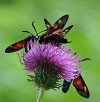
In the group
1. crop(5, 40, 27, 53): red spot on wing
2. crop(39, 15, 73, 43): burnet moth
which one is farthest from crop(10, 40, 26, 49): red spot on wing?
crop(39, 15, 73, 43): burnet moth

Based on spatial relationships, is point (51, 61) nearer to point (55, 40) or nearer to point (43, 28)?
point (55, 40)

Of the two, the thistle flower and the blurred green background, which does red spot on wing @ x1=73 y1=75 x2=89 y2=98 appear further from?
the blurred green background

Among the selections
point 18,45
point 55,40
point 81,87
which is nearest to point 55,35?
point 55,40

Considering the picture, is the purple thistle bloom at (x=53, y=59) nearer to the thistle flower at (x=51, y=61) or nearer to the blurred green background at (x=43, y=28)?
the thistle flower at (x=51, y=61)

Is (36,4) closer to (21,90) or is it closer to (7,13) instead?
(7,13)

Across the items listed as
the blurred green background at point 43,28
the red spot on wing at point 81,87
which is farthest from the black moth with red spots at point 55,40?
the blurred green background at point 43,28

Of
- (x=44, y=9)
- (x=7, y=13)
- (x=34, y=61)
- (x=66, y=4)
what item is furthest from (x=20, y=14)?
(x=34, y=61)
